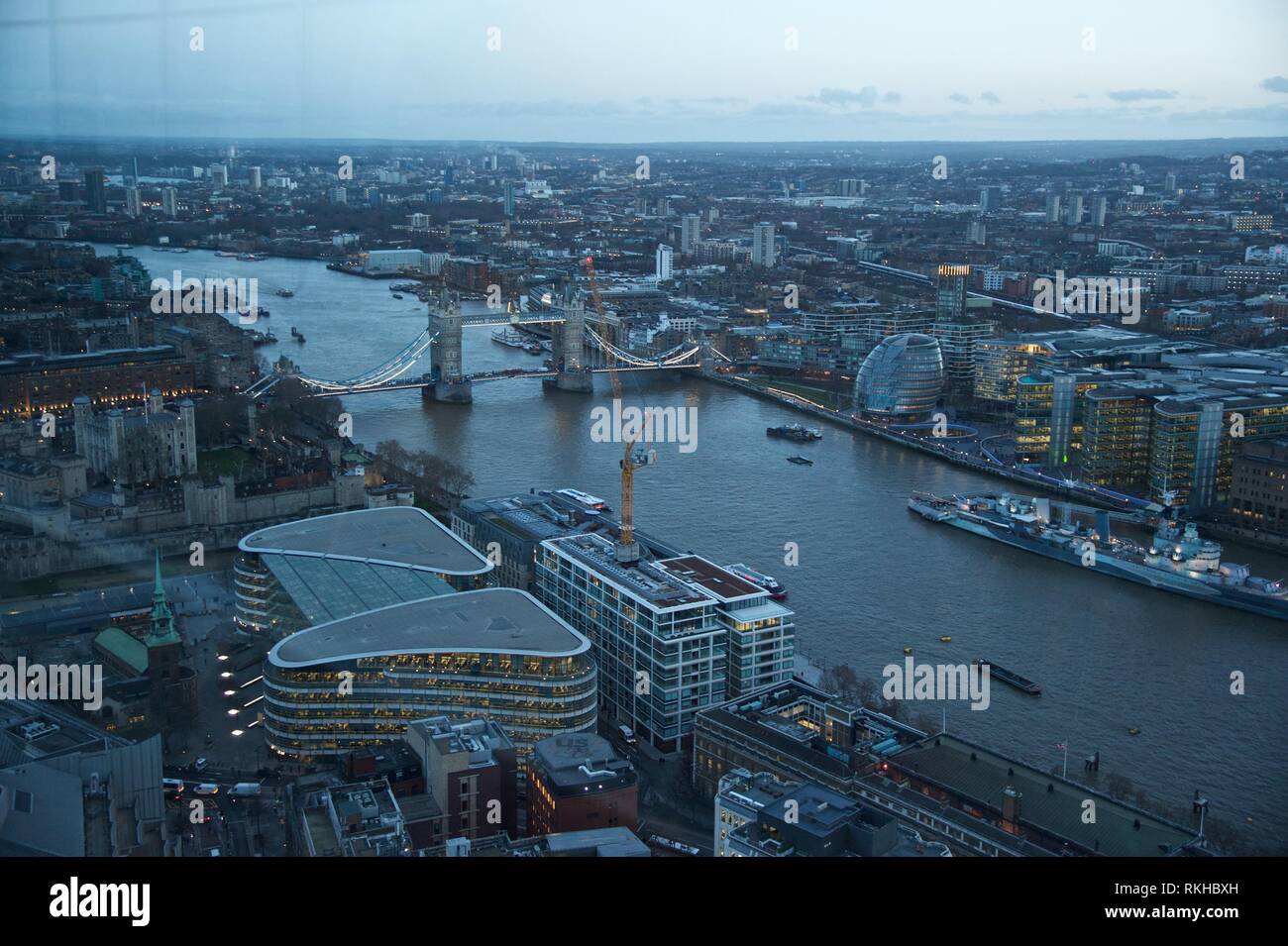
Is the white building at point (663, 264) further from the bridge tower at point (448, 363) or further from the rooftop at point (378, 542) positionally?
the rooftop at point (378, 542)

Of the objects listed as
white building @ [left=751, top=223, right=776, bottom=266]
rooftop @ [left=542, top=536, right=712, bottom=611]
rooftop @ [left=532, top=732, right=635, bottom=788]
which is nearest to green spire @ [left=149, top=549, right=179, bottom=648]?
rooftop @ [left=542, top=536, right=712, bottom=611]

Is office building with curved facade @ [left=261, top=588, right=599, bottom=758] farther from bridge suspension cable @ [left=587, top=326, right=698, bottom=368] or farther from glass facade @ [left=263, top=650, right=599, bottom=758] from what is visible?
bridge suspension cable @ [left=587, top=326, right=698, bottom=368]


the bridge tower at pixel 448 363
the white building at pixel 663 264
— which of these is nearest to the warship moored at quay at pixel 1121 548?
the bridge tower at pixel 448 363

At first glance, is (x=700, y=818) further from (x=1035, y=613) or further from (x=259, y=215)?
(x=259, y=215)

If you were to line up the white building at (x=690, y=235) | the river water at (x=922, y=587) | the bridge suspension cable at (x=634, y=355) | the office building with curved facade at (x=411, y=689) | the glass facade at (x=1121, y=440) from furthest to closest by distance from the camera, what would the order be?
the white building at (x=690, y=235)
the bridge suspension cable at (x=634, y=355)
the glass facade at (x=1121, y=440)
the river water at (x=922, y=587)
the office building with curved facade at (x=411, y=689)

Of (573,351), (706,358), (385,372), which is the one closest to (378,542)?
(385,372)
